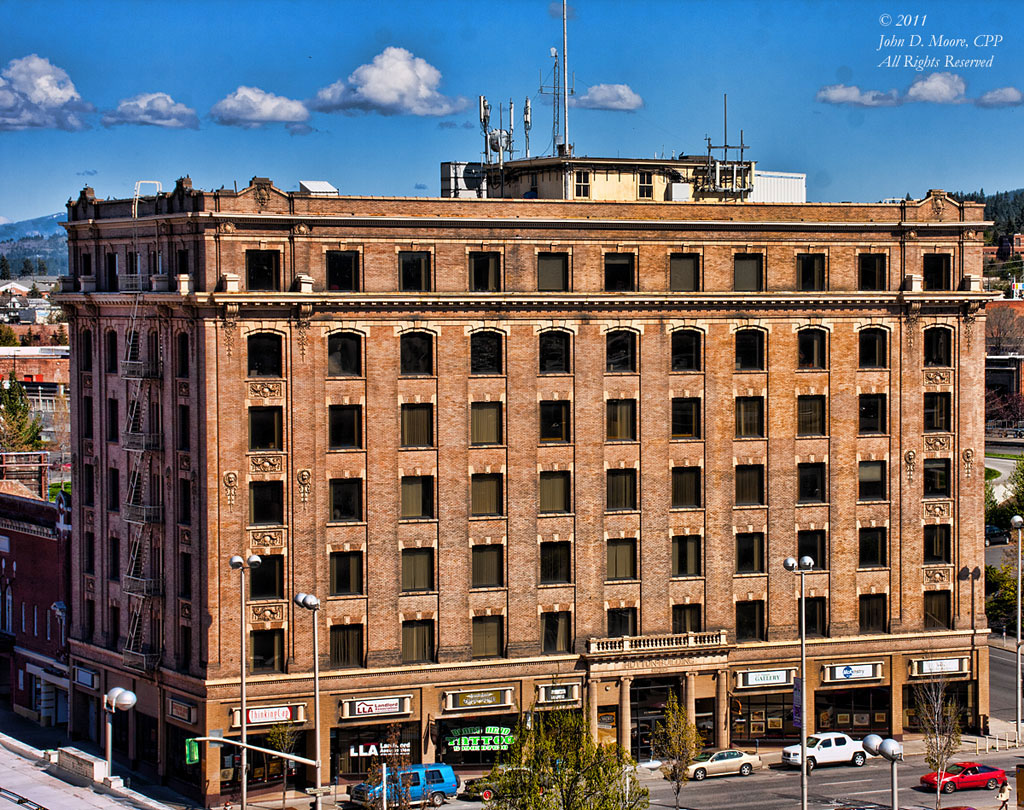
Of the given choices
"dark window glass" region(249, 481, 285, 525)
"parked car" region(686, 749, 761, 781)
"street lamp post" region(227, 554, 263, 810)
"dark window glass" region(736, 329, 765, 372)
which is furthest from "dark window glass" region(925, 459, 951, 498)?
"street lamp post" region(227, 554, 263, 810)

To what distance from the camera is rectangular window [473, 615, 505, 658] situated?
7969cm

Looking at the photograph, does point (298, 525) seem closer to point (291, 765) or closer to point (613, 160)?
point (291, 765)

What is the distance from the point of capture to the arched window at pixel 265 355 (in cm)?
7600

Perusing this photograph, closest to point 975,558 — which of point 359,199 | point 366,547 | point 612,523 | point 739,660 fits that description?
point 739,660

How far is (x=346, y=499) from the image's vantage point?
77.6m

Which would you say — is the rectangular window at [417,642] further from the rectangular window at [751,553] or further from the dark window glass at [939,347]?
the dark window glass at [939,347]

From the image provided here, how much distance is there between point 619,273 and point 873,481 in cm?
1872

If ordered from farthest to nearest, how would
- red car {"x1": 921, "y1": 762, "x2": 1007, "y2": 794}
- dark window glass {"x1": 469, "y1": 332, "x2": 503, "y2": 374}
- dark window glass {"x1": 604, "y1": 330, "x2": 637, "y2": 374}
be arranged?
dark window glass {"x1": 604, "y1": 330, "x2": 637, "y2": 374}
dark window glass {"x1": 469, "y1": 332, "x2": 503, "y2": 374}
red car {"x1": 921, "y1": 762, "x2": 1007, "y2": 794}

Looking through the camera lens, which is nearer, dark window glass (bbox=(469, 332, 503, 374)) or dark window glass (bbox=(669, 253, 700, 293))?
dark window glass (bbox=(469, 332, 503, 374))

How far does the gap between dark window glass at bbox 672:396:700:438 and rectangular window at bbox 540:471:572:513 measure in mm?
6571

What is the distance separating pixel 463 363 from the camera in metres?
78.6

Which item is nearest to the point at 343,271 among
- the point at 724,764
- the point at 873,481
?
the point at 873,481

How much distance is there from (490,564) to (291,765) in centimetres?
1429

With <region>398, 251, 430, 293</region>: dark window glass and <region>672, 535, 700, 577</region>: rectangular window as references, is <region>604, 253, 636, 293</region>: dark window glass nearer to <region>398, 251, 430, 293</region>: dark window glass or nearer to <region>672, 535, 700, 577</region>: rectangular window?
<region>398, 251, 430, 293</region>: dark window glass
